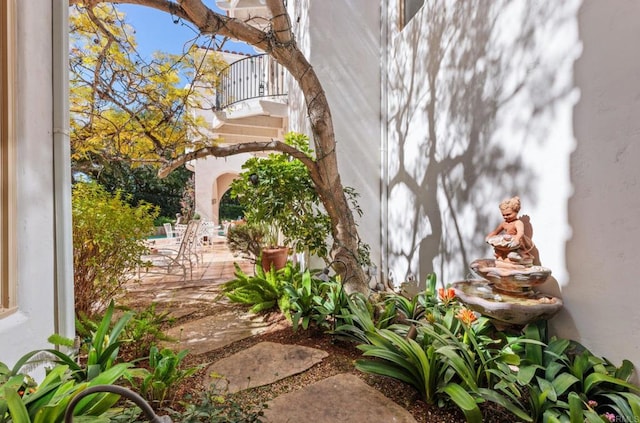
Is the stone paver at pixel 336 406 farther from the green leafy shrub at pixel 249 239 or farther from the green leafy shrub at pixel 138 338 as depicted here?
the green leafy shrub at pixel 249 239

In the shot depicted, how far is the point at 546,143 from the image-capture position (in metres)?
2.15

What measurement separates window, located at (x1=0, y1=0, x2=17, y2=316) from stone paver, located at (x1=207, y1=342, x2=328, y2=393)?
1.33 metres

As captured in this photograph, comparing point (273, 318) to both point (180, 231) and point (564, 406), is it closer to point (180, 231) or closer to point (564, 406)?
point (564, 406)

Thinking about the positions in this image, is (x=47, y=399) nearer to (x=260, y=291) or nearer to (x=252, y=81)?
(x=260, y=291)

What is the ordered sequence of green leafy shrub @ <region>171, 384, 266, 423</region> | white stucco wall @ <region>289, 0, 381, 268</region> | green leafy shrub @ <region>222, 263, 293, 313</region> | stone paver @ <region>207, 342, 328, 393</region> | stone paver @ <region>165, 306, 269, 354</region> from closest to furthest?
green leafy shrub @ <region>171, 384, 266, 423</region>
stone paver @ <region>207, 342, 328, 393</region>
stone paver @ <region>165, 306, 269, 354</region>
green leafy shrub @ <region>222, 263, 293, 313</region>
white stucco wall @ <region>289, 0, 381, 268</region>

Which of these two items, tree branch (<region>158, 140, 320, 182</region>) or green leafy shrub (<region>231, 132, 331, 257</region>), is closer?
tree branch (<region>158, 140, 320, 182</region>)

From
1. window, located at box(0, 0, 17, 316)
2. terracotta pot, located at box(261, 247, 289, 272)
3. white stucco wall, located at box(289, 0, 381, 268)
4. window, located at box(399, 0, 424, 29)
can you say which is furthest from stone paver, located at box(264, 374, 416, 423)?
window, located at box(399, 0, 424, 29)

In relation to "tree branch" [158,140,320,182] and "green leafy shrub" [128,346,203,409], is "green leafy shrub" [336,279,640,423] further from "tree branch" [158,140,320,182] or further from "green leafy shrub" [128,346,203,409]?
"tree branch" [158,140,320,182]

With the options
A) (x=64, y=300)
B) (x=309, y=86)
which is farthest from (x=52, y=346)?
(x=309, y=86)

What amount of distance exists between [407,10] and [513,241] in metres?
3.68

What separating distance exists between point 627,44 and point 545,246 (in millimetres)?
1321

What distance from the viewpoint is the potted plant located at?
310cm

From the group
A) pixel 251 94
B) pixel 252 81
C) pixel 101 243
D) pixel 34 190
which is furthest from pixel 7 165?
pixel 252 81

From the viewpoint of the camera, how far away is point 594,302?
6.02 ft
